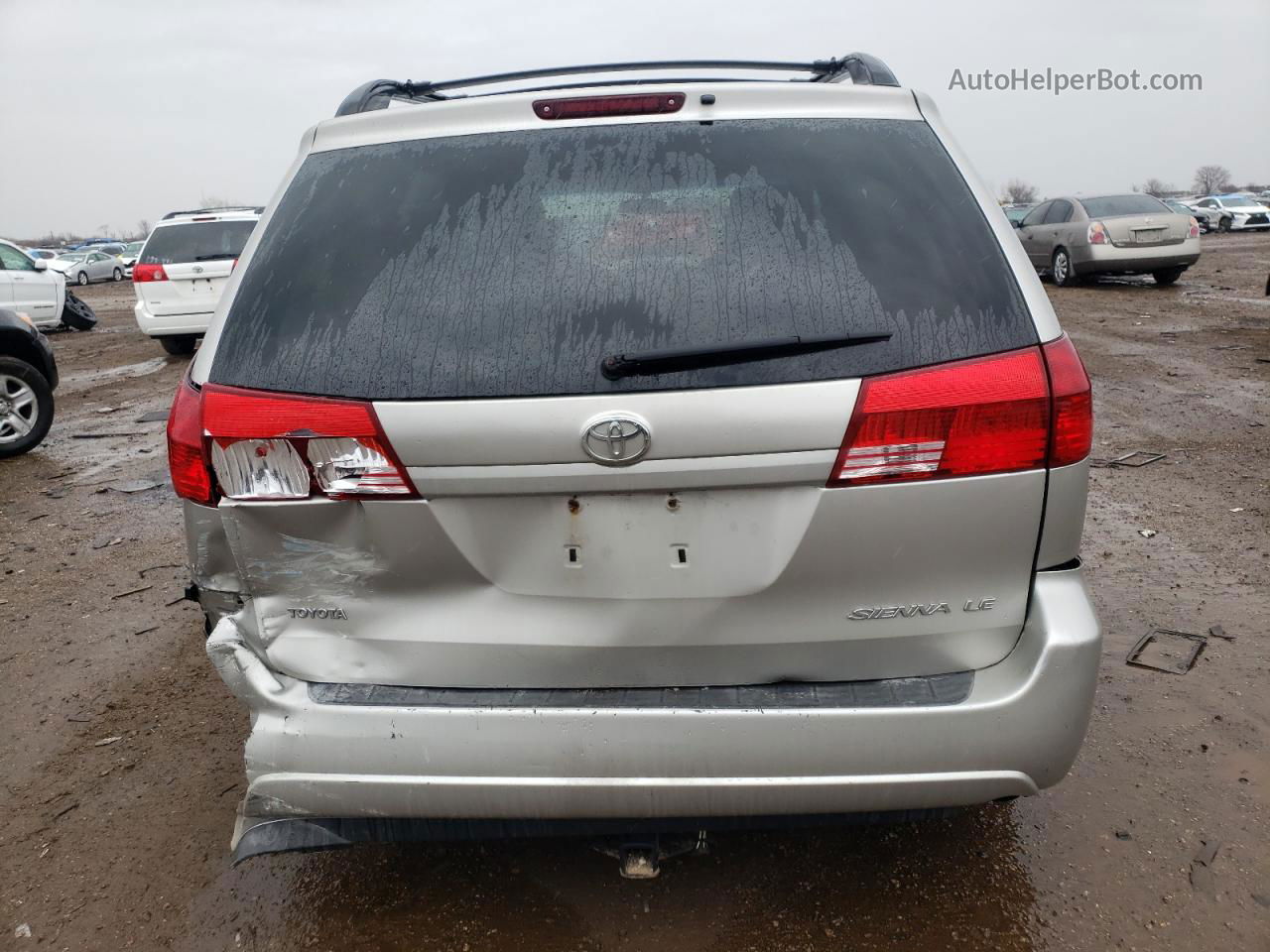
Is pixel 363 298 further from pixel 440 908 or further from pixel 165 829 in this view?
pixel 165 829

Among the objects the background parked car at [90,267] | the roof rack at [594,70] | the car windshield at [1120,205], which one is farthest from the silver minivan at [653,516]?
the background parked car at [90,267]

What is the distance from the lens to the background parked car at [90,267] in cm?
3916

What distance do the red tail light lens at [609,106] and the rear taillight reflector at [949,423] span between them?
2.65 feet

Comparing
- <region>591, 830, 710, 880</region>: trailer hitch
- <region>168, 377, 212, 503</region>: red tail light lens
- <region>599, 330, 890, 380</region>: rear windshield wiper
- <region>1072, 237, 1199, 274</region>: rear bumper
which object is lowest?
<region>1072, 237, 1199, 274</region>: rear bumper

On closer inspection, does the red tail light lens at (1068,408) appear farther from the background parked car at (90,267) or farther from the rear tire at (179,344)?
the background parked car at (90,267)

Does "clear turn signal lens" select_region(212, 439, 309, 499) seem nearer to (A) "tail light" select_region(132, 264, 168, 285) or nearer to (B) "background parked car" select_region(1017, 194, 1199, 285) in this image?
(A) "tail light" select_region(132, 264, 168, 285)

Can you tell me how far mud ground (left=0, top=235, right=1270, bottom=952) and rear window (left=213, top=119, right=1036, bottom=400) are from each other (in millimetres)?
1354

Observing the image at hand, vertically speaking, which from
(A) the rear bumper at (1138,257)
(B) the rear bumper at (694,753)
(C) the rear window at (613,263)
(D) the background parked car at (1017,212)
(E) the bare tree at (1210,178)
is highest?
(C) the rear window at (613,263)

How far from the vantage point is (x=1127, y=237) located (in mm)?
16672

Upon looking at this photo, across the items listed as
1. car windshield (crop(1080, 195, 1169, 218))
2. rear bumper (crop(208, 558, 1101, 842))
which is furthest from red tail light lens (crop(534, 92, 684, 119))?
car windshield (crop(1080, 195, 1169, 218))

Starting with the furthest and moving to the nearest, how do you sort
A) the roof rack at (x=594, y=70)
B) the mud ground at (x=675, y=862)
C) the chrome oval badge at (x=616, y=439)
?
1. the roof rack at (x=594, y=70)
2. the mud ground at (x=675, y=862)
3. the chrome oval badge at (x=616, y=439)

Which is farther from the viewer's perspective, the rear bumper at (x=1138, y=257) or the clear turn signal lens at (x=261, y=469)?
the rear bumper at (x=1138, y=257)

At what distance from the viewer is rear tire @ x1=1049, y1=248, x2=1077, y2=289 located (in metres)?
17.8

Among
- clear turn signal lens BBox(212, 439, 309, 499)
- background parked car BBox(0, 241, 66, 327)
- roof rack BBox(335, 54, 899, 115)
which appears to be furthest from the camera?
background parked car BBox(0, 241, 66, 327)
